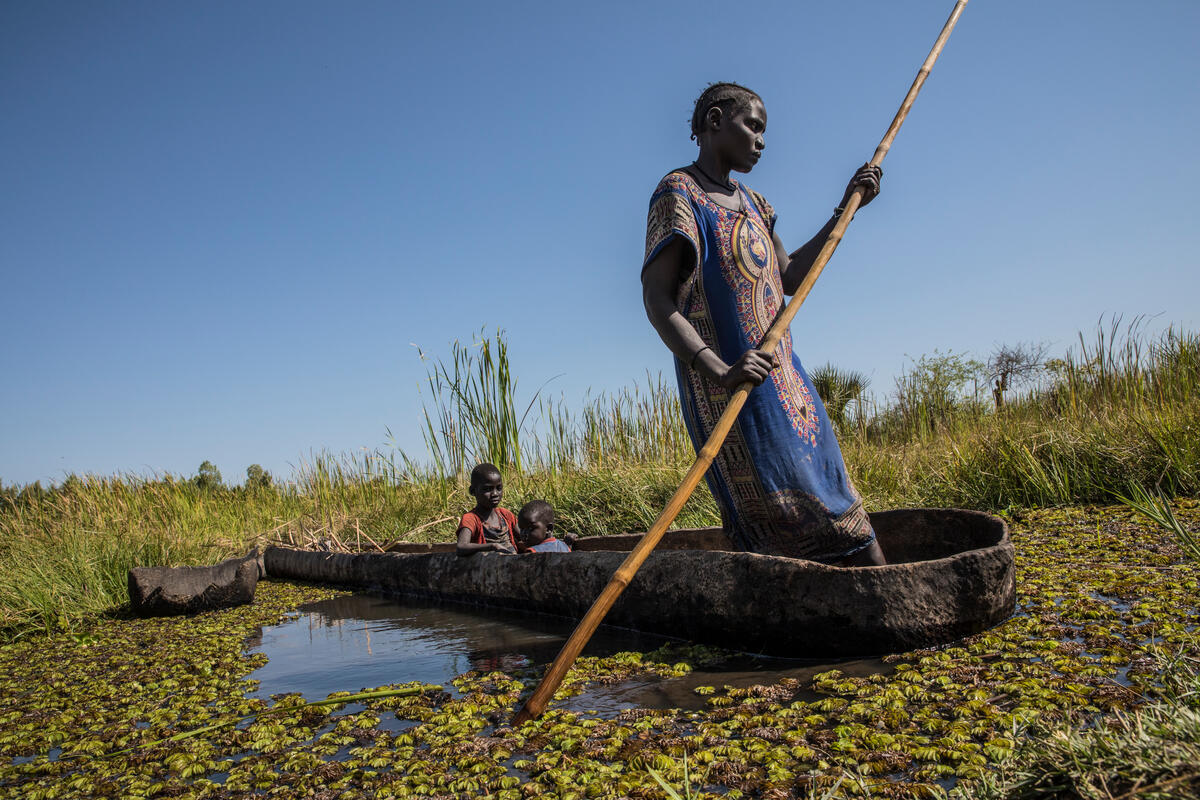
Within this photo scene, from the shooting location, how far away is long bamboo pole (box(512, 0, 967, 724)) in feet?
6.41

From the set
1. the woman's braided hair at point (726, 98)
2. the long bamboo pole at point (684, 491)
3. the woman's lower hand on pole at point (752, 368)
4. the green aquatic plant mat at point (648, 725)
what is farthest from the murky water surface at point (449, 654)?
the woman's braided hair at point (726, 98)

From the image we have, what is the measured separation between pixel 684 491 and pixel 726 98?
57.2 inches

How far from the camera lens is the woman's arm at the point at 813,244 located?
259 centimetres

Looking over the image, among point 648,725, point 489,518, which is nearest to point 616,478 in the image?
point 489,518

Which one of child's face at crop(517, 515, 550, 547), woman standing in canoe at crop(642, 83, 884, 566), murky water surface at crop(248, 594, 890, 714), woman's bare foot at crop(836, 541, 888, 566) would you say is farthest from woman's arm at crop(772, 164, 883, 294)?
child's face at crop(517, 515, 550, 547)

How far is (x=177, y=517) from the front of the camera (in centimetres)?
803

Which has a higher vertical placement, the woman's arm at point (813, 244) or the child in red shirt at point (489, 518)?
the woman's arm at point (813, 244)

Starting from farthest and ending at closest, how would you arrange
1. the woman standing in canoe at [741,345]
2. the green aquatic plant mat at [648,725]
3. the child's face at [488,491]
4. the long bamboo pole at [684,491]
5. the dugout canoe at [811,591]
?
the child's face at [488,491] → the woman standing in canoe at [741,345] → the dugout canoe at [811,591] → the long bamboo pole at [684,491] → the green aquatic plant mat at [648,725]

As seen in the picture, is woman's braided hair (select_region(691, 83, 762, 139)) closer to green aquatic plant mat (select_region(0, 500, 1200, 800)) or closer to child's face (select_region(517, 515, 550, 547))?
green aquatic plant mat (select_region(0, 500, 1200, 800))

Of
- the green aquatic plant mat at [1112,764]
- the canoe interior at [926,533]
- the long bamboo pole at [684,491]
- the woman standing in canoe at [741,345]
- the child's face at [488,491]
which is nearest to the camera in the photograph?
the green aquatic plant mat at [1112,764]

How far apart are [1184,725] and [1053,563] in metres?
2.56

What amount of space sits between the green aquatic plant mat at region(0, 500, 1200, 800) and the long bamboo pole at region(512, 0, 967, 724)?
112 millimetres

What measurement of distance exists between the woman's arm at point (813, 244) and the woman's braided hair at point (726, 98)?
0.45m

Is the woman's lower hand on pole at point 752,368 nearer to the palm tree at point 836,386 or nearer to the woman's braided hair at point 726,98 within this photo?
the woman's braided hair at point 726,98
